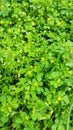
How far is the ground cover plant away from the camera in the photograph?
95.7 inches

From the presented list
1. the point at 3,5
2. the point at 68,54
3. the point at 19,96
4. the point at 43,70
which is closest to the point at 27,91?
the point at 19,96

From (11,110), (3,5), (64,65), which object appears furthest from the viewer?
(3,5)

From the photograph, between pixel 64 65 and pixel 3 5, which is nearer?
pixel 64 65

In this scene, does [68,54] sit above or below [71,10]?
below

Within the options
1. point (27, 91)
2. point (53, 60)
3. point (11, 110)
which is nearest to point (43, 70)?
point (53, 60)

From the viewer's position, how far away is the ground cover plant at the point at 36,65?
2.43 m

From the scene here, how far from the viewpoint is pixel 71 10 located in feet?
10.7

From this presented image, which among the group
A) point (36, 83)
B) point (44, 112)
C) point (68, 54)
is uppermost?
point (68, 54)

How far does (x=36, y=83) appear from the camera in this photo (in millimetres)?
2510

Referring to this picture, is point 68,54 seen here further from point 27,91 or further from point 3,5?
point 3,5

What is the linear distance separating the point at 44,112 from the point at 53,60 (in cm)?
52

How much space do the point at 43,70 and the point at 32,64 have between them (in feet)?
0.48

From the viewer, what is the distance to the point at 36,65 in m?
2.70

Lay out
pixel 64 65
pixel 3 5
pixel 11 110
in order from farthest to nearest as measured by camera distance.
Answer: pixel 3 5 → pixel 64 65 → pixel 11 110
